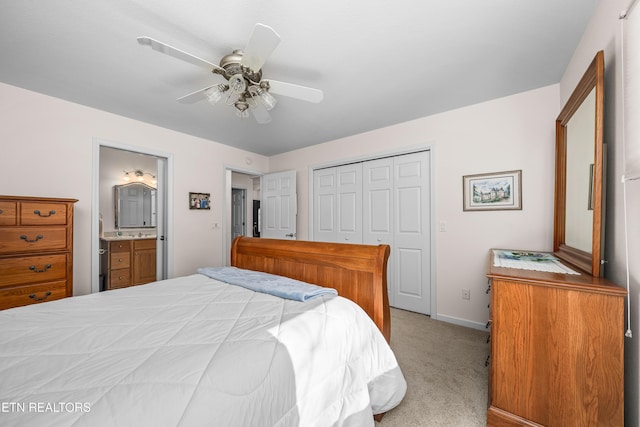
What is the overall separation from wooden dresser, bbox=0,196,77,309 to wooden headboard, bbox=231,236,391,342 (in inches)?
64.7

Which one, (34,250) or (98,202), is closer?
(34,250)

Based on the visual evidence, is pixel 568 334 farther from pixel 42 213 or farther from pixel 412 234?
pixel 42 213

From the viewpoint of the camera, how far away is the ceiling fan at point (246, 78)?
4.28ft

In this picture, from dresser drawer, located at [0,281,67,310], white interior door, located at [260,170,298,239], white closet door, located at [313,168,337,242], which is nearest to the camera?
dresser drawer, located at [0,281,67,310]

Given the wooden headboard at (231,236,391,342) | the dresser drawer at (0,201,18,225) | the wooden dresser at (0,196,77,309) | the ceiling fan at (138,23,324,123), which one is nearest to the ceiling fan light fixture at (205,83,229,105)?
the ceiling fan at (138,23,324,123)

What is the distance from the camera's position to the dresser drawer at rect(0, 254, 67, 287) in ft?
6.28

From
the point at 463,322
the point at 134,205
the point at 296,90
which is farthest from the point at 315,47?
the point at 134,205

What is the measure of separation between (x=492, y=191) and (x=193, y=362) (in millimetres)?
2915

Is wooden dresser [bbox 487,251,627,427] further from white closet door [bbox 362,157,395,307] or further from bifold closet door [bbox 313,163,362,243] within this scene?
bifold closet door [bbox 313,163,362,243]

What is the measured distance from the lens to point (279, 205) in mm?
4414

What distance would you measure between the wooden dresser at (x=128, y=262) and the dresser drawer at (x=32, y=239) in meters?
1.85

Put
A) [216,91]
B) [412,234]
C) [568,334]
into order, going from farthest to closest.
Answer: [412,234] < [216,91] < [568,334]

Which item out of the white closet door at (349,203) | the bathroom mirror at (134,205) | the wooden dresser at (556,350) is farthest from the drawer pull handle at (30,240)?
the wooden dresser at (556,350)

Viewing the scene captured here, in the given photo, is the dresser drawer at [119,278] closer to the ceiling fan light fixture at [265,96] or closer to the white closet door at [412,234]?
the ceiling fan light fixture at [265,96]
